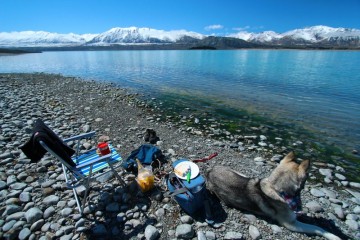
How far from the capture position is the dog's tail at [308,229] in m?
3.77

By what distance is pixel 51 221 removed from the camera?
4035 millimetres

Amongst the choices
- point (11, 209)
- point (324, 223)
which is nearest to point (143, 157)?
point (11, 209)

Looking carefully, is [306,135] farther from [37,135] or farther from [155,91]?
[155,91]

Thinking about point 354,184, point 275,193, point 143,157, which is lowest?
point 354,184

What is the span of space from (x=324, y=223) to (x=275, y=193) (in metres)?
1.47

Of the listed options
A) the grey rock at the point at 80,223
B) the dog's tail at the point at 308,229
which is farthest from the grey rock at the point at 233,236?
the grey rock at the point at 80,223

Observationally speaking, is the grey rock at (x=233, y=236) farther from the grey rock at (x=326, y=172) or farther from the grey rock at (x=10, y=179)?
the grey rock at (x=10, y=179)

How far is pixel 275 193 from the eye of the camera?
391cm

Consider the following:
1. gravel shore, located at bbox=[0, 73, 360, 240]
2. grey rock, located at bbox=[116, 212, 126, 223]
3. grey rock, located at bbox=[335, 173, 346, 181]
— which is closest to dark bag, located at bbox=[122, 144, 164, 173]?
gravel shore, located at bbox=[0, 73, 360, 240]

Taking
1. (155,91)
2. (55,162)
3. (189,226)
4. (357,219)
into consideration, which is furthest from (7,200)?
(155,91)

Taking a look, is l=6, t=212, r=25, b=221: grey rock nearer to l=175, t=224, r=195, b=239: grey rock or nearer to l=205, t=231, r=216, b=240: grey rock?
l=175, t=224, r=195, b=239: grey rock

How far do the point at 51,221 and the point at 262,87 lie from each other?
819 inches

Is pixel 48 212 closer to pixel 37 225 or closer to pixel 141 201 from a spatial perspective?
pixel 37 225

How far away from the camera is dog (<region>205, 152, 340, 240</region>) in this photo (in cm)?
384
